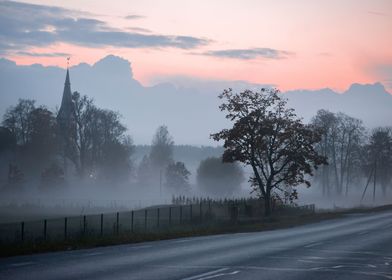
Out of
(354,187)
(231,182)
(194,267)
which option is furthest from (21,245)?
(354,187)

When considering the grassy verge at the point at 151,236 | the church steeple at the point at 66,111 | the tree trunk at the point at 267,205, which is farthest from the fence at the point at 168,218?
the church steeple at the point at 66,111

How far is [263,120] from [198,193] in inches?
2194

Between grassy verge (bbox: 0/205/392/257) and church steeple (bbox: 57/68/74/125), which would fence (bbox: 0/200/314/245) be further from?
church steeple (bbox: 57/68/74/125)

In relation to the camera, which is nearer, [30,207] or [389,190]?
[30,207]

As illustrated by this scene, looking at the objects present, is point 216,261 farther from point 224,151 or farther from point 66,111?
point 66,111

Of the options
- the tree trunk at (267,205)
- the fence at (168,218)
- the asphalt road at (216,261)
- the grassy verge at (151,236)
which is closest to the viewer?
the asphalt road at (216,261)

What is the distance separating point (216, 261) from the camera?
765 inches

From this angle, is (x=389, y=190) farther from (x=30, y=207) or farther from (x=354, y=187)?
(x=30, y=207)

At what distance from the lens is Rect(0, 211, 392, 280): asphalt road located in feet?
53.8

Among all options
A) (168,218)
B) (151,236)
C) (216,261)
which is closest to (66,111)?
(168,218)

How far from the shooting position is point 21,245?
75.4ft

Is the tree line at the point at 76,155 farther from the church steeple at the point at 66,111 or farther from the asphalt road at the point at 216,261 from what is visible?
the asphalt road at the point at 216,261

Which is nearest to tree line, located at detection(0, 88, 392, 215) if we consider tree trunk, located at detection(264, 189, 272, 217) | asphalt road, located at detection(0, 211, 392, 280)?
tree trunk, located at detection(264, 189, 272, 217)

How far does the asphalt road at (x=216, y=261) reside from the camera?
16391 mm
